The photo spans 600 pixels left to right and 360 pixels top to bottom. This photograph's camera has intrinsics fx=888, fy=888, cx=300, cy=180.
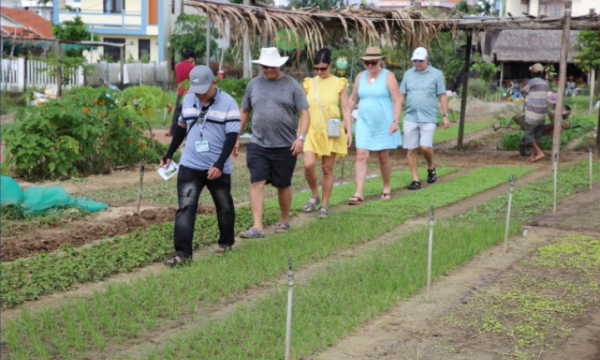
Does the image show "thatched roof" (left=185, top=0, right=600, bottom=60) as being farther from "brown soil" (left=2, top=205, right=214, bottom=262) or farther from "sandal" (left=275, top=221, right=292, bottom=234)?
"sandal" (left=275, top=221, right=292, bottom=234)

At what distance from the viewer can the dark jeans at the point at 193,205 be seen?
26.4 feet

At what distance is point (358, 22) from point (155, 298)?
11.4 meters

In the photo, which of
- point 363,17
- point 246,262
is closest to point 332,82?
point 246,262

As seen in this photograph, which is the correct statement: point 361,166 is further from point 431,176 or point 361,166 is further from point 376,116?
point 431,176

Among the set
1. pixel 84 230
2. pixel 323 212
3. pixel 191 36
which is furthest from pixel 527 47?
pixel 84 230

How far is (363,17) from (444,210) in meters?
6.84

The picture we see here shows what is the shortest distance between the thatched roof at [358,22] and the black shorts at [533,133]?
6.18 ft

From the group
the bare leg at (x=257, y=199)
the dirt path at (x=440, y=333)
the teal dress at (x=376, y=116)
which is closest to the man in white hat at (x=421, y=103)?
the teal dress at (x=376, y=116)

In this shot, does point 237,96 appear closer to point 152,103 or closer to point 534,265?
point 152,103

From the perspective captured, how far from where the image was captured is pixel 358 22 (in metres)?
17.2

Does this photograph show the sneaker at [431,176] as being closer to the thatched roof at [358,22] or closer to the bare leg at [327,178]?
the bare leg at [327,178]

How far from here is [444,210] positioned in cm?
1141

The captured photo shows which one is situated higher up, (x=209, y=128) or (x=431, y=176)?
(x=209, y=128)

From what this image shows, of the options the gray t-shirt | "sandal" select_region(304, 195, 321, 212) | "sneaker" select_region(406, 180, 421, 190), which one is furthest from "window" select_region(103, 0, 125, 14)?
the gray t-shirt
